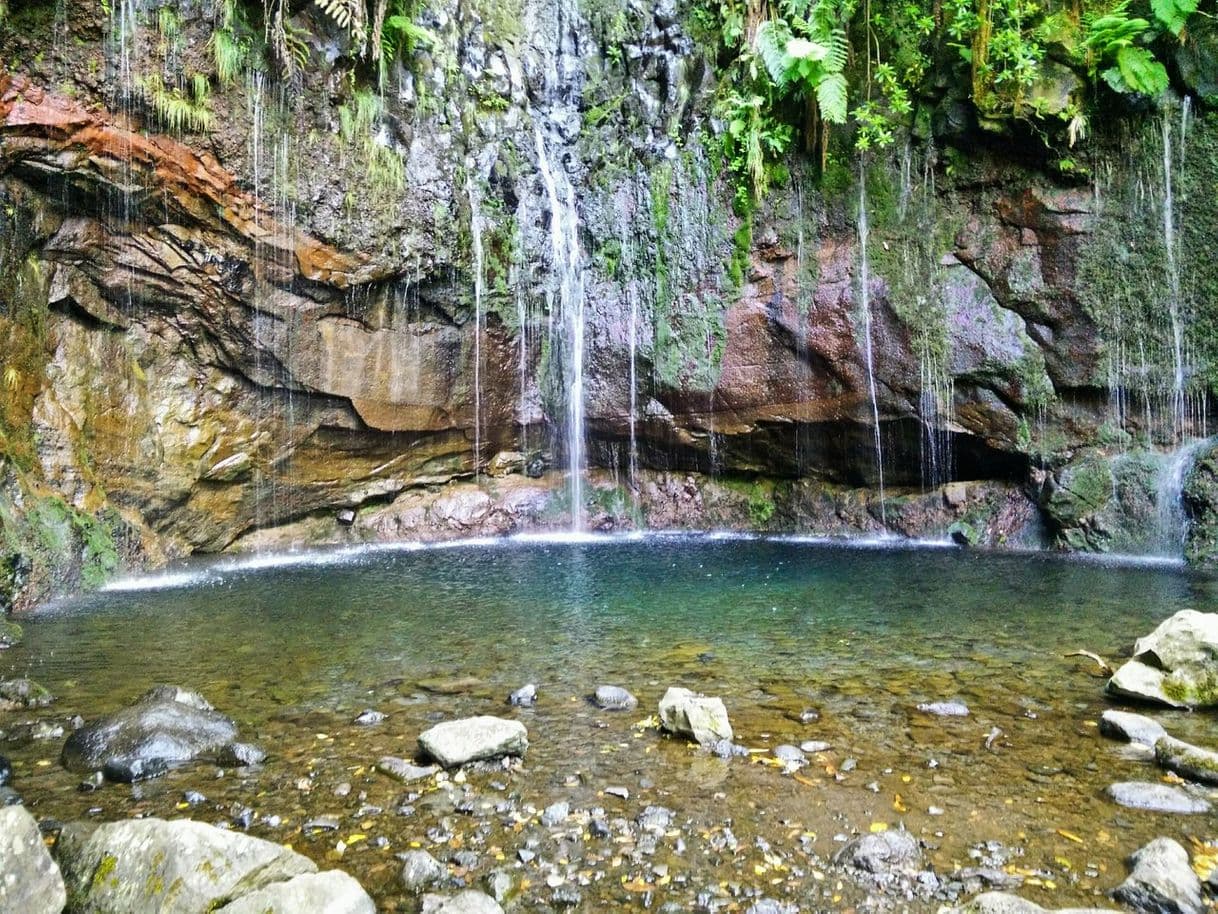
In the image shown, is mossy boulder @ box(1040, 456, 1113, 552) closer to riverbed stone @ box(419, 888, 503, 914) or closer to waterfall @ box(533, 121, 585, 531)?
waterfall @ box(533, 121, 585, 531)

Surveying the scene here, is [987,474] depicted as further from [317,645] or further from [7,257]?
[7,257]

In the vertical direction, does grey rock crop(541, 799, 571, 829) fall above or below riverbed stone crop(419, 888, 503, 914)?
below

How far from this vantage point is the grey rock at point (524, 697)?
5.66 m

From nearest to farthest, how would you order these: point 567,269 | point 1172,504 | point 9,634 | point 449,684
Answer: point 449,684
point 9,634
point 1172,504
point 567,269

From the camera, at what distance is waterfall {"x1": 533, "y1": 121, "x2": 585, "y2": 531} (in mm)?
15016

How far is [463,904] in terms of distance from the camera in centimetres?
311

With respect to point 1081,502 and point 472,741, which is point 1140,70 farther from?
point 472,741

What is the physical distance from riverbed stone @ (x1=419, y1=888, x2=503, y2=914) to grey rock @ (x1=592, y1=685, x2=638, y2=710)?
2.41m

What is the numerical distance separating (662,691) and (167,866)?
353cm

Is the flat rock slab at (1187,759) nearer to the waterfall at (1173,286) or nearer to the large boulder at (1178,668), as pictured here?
the large boulder at (1178,668)

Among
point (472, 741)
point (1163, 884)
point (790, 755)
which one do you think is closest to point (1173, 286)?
point (790, 755)

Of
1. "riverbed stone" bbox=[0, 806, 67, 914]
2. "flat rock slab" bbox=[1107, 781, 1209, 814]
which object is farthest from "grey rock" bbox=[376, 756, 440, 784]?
"flat rock slab" bbox=[1107, 781, 1209, 814]

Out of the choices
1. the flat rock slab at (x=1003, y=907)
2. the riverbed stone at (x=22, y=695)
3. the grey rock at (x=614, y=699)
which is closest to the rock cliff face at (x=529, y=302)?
the riverbed stone at (x=22, y=695)

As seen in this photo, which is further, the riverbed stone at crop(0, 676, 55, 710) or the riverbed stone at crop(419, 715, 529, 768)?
the riverbed stone at crop(0, 676, 55, 710)
